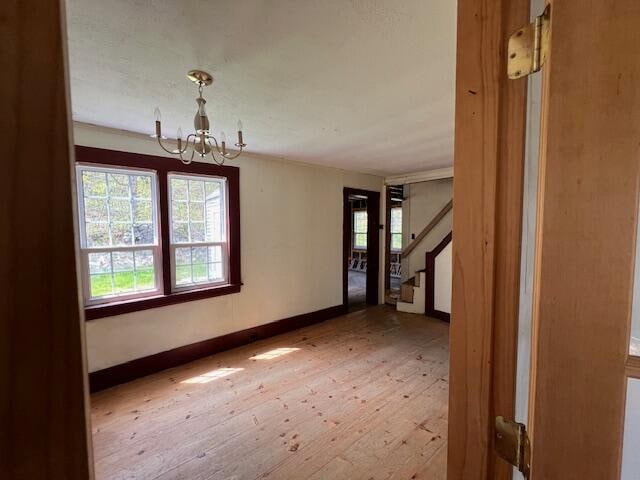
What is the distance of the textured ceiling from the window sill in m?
1.56

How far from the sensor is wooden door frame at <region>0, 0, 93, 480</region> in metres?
0.34

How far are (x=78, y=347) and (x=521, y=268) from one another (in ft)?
2.58

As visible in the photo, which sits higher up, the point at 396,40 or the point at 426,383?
the point at 396,40

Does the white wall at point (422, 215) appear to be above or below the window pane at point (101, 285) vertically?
above

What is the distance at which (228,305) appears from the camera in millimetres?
3252

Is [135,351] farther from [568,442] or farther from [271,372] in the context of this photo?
[568,442]

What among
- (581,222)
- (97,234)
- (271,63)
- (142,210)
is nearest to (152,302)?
(97,234)

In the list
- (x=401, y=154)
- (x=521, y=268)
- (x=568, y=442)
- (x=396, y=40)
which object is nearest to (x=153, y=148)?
(x=396, y=40)

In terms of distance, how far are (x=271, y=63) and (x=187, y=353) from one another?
284cm

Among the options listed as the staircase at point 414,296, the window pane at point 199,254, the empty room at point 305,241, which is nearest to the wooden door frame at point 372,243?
the staircase at point 414,296

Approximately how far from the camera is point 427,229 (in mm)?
5465

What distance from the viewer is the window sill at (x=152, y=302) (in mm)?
2432

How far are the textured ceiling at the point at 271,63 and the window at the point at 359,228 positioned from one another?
6.68 metres

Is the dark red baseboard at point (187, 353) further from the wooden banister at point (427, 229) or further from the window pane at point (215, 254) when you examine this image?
the wooden banister at point (427, 229)
